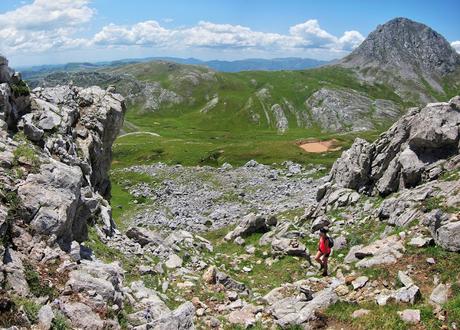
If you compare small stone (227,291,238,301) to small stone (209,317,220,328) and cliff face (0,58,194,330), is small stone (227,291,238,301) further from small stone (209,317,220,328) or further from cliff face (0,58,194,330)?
cliff face (0,58,194,330)

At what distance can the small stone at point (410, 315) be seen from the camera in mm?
17062

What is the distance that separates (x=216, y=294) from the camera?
930 inches

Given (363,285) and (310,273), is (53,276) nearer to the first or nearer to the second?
(363,285)

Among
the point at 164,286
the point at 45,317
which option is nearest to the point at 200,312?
the point at 164,286

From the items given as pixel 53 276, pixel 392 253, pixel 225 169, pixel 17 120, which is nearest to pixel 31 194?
pixel 53 276

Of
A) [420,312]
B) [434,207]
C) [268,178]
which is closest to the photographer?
[420,312]

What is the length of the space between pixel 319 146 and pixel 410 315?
8808 cm

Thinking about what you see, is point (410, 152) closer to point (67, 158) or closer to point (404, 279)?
point (404, 279)

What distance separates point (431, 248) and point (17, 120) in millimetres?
25730

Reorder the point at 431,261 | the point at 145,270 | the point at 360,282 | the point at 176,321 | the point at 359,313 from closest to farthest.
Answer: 1. the point at 176,321
2. the point at 359,313
3. the point at 360,282
4. the point at 431,261
5. the point at 145,270

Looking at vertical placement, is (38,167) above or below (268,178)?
above

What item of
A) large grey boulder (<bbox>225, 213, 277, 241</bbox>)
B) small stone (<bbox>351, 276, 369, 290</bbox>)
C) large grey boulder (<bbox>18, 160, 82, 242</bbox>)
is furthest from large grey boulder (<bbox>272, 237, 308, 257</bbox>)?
large grey boulder (<bbox>18, 160, 82, 242</bbox>)

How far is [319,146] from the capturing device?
10369 cm

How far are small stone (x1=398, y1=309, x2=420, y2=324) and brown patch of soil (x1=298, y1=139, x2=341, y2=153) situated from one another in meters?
81.1
